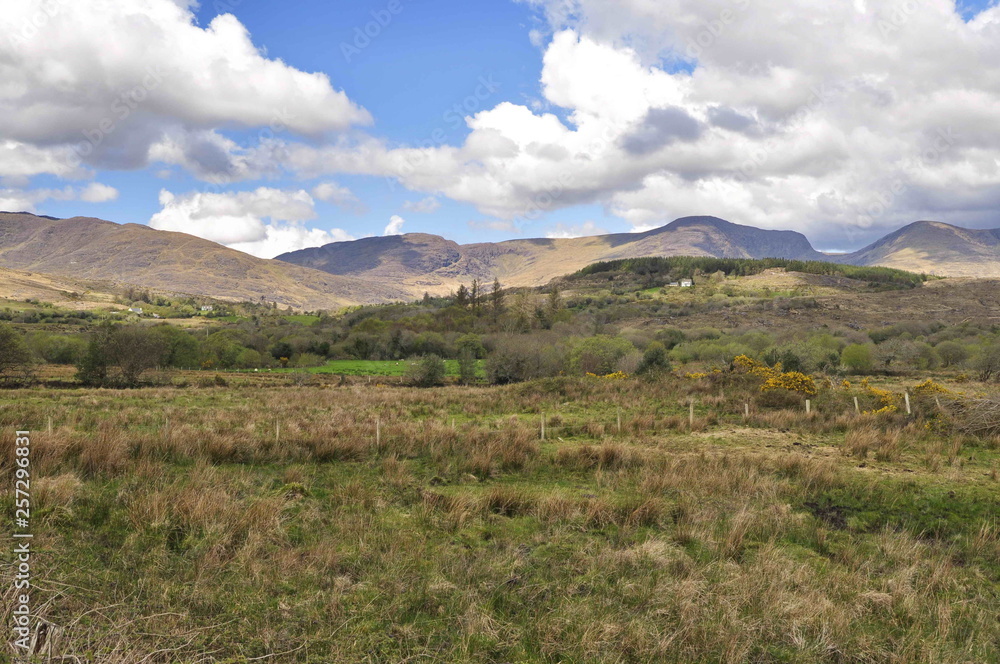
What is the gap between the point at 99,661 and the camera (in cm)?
342

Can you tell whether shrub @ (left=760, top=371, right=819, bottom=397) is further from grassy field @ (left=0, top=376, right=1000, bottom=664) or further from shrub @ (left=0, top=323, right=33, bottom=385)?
shrub @ (left=0, top=323, right=33, bottom=385)

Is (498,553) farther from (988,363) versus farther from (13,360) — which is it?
(13,360)

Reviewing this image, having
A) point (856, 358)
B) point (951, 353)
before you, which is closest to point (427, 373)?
point (856, 358)

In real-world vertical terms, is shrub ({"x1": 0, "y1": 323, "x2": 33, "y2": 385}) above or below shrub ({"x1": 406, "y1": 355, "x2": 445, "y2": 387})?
above

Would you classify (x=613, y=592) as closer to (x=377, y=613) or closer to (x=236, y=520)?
(x=377, y=613)

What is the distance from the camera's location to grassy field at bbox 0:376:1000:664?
14.6 ft

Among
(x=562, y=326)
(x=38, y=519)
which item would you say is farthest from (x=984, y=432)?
(x=562, y=326)

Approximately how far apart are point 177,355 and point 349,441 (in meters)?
62.8

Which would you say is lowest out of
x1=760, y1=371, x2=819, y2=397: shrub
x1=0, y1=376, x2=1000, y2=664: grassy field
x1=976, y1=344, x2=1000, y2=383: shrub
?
x1=976, y1=344, x2=1000, y2=383: shrub

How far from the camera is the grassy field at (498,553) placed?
4449 millimetres

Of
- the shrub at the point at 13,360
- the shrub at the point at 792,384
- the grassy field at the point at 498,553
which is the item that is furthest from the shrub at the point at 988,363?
the shrub at the point at 13,360

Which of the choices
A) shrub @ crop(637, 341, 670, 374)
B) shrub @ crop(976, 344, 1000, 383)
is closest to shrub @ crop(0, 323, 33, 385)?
shrub @ crop(637, 341, 670, 374)

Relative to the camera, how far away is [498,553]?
628 cm

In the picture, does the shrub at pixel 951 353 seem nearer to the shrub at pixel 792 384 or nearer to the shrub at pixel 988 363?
the shrub at pixel 988 363
